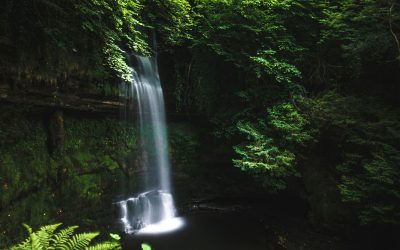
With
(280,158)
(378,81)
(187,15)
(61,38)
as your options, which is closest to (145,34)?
(187,15)

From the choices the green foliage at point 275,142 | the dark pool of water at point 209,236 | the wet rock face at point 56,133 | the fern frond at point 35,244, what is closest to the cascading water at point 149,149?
the dark pool of water at point 209,236

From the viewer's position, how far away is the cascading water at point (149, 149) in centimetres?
846

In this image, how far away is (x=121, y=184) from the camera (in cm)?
858

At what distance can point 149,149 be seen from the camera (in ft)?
31.7

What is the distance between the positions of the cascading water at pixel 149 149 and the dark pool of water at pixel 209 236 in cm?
77

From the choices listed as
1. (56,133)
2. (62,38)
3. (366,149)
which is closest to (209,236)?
(366,149)

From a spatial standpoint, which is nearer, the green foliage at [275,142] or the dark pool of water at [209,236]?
the dark pool of water at [209,236]

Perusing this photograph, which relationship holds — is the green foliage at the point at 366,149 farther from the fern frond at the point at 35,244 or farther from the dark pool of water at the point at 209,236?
the fern frond at the point at 35,244

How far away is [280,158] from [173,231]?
377 centimetres

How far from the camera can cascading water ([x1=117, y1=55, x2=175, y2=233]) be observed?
27.8 ft

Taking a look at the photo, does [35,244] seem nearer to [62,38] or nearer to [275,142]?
[62,38]

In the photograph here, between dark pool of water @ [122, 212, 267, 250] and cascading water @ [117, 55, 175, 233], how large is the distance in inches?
30.4

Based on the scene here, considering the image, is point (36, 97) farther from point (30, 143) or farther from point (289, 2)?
point (289, 2)

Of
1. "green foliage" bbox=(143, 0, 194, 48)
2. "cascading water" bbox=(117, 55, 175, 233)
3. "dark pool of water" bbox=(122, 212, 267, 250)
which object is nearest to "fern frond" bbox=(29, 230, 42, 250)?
"dark pool of water" bbox=(122, 212, 267, 250)
